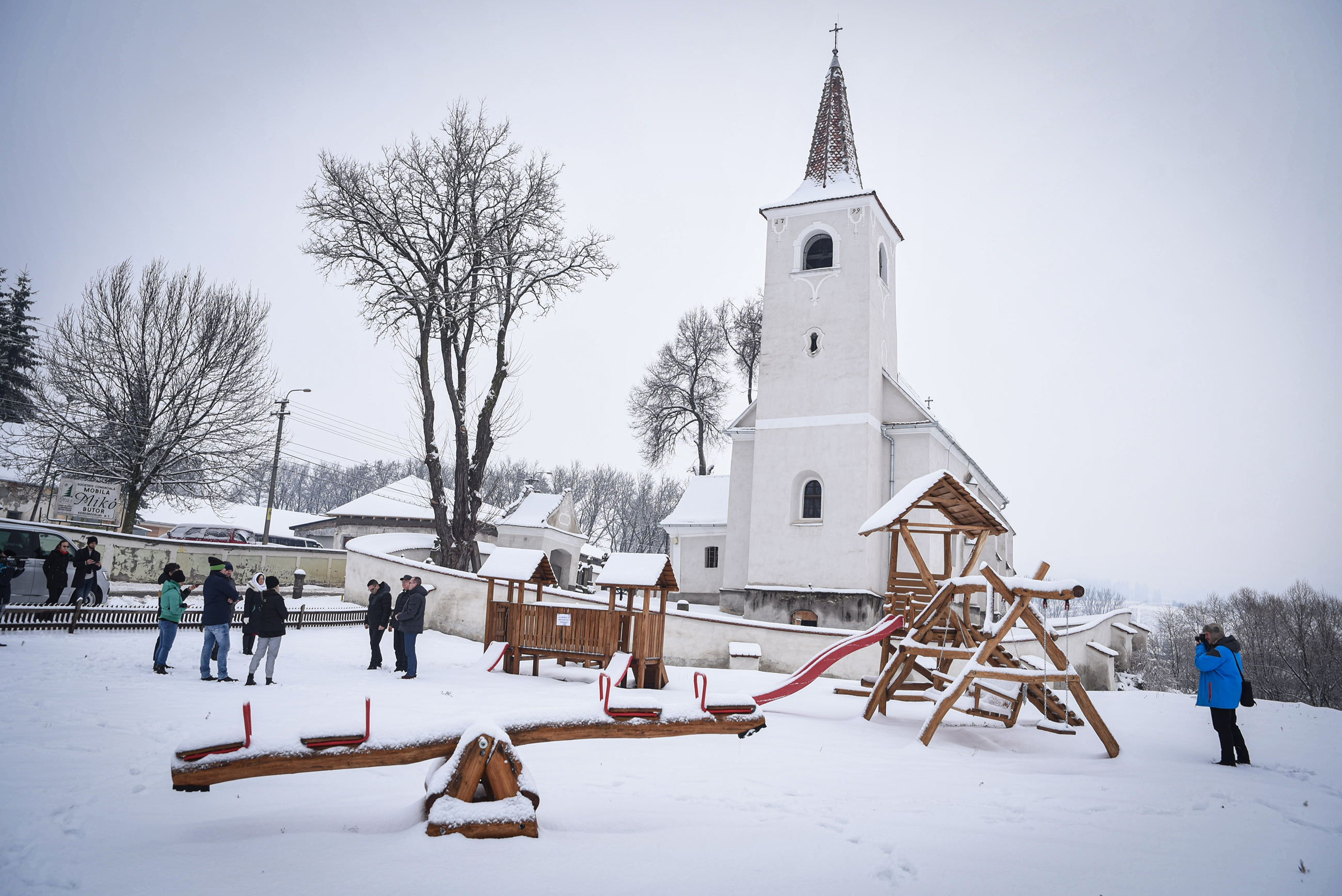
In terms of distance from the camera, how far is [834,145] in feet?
87.5

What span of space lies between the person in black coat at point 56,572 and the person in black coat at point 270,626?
687cm

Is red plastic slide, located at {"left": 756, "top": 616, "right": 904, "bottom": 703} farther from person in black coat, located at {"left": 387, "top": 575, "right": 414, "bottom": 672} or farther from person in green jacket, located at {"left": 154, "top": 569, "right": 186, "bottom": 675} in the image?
person in green jacket, located at {"left": 154, "top": 569, "right": 186, "bottom": 675}

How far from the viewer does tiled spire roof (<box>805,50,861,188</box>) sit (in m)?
26.1

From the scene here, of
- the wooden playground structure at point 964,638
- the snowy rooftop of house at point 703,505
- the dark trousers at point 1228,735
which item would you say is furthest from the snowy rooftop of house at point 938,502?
the snowy rooftop of house at point 703,505

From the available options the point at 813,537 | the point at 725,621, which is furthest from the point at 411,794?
the point at 813,537

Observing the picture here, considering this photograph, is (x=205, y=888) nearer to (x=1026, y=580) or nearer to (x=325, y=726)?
(x=325, y=726)

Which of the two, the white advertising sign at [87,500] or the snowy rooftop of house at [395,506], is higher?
the snowy rooftop of house at [395,506]

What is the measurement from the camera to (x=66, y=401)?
25.3m

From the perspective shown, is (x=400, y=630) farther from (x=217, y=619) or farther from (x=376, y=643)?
(x=217, y=619)

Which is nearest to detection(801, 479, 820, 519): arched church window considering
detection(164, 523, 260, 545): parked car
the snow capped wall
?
the snow capped wall

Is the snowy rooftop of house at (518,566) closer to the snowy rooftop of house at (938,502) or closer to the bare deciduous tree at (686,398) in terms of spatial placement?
the snowy rooftop of house at (938,502)

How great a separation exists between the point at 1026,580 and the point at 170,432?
26.8m

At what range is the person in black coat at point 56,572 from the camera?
48.3ft

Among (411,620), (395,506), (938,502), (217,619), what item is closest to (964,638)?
(938,502)
